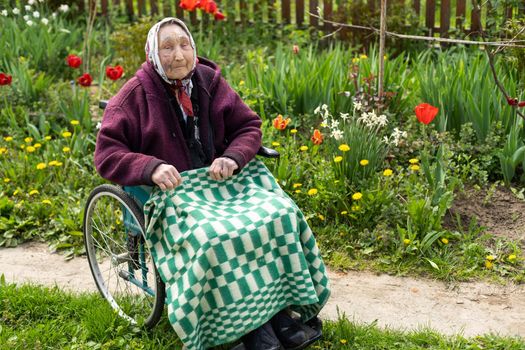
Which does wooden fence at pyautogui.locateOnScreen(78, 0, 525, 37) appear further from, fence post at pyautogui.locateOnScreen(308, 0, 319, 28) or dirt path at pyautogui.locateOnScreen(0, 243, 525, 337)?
dirt path at pyautogui.locateOnScreen(0, 243, 525, 337)

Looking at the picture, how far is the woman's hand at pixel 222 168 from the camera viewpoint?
126 inches

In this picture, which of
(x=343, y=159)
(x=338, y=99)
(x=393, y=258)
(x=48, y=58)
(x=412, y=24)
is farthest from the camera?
(x=412, y=24)

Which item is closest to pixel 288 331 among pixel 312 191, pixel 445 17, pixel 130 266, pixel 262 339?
pixel 262 339

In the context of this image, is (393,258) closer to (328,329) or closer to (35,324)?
(328,329)

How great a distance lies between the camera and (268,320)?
124 inches

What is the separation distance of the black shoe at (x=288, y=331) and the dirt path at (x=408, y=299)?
389mm

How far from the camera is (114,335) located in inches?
134

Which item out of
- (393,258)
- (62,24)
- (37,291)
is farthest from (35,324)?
(62,24)

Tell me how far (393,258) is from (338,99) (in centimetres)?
129

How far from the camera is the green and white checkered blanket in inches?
117

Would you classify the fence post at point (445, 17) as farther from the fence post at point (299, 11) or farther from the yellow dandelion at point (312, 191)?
the yellow dandelion at point (312, 191)

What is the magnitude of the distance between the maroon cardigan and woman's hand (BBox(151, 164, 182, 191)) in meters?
0.02

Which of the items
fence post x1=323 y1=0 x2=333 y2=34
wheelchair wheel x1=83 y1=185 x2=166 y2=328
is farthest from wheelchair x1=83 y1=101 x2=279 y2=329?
fence post x1=323 y1=0 x2=333 y2=34

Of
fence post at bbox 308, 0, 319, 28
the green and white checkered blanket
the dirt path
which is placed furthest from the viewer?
fence post at bbox 308, 0, 319, 28
